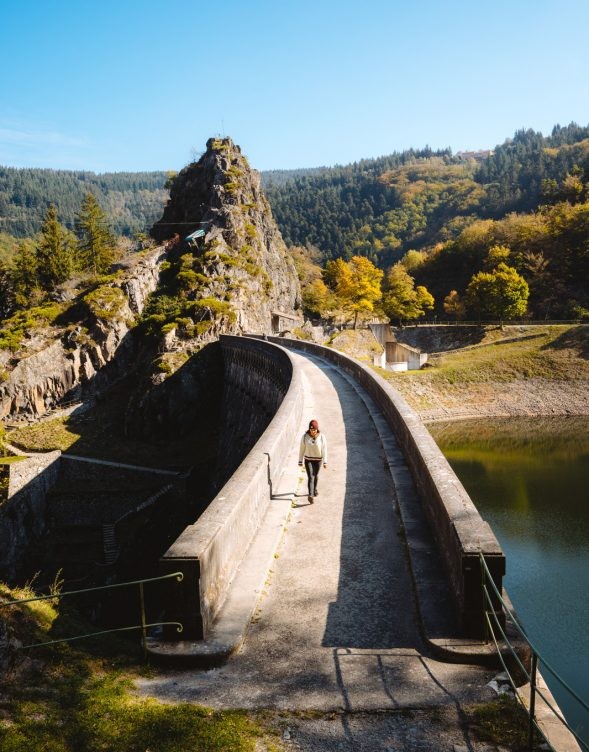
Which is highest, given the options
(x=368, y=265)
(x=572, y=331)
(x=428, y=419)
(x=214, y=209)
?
(x=214, y=209)

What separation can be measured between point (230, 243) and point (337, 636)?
55.6 meters

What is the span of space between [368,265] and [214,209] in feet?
74.1

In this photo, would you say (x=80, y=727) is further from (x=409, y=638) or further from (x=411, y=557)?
(x=411, y=557)

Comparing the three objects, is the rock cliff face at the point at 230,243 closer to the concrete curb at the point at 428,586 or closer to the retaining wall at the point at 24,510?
the retaining wall at the point at 24,510

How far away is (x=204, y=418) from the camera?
45.4m

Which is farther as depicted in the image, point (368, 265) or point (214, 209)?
point (368, 265)

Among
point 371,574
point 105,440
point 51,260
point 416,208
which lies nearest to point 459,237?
point 51,260

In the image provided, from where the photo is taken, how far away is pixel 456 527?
591 cm

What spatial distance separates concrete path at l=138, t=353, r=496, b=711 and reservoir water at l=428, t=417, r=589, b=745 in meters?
5.61

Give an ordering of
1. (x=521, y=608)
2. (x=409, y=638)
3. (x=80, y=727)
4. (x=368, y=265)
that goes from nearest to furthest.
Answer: (x=80, y=727), (x=409, y=638), (x=521, y=608), (x=368, y=265)

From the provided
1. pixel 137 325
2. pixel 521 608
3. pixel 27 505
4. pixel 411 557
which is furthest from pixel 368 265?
pixel 411 557

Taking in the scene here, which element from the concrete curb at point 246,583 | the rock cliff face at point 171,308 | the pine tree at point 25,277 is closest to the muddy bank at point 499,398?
the rock cliff face at point 171,308

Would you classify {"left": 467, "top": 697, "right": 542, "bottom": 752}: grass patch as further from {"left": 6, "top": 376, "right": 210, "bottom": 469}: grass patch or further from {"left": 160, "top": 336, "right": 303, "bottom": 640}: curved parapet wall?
{"left": 6, "top": 376, "right": 210, "bottom": 469}: grass patch

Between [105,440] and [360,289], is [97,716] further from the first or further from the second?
[360,289]
